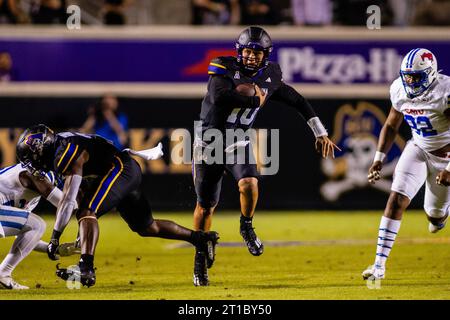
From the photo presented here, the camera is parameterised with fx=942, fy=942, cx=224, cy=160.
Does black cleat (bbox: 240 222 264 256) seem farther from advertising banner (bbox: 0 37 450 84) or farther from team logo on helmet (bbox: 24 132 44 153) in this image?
advertising banner (bbox: 0 37 450 84)

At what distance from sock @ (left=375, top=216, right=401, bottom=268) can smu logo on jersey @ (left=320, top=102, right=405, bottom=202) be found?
7.22 metres

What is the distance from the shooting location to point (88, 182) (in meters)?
7.75

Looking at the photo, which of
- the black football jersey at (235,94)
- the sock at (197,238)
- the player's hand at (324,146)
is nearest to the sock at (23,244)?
the sock at (197,238)

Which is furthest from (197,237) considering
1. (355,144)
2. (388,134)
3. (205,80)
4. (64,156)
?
(355,144)

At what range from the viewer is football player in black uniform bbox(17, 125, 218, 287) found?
24.1 feet

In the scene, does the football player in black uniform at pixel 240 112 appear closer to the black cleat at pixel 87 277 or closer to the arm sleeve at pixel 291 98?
the arm sleeve at pixel 291 98

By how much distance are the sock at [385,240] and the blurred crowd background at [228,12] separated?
7.62m

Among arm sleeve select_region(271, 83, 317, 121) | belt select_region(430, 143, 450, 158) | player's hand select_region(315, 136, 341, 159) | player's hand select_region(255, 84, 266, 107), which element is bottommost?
belt select_region(430, 143, 450, 158)

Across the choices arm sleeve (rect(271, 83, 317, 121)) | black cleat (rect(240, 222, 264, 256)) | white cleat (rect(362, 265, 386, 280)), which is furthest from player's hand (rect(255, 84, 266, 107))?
white cleat (rect(362, 265, 386, 280))

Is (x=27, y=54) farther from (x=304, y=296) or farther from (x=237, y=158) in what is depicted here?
(x=304, y=296)

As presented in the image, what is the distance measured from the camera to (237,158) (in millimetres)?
7980

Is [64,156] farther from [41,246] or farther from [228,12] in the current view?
[228,12]

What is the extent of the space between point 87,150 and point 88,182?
301mm
